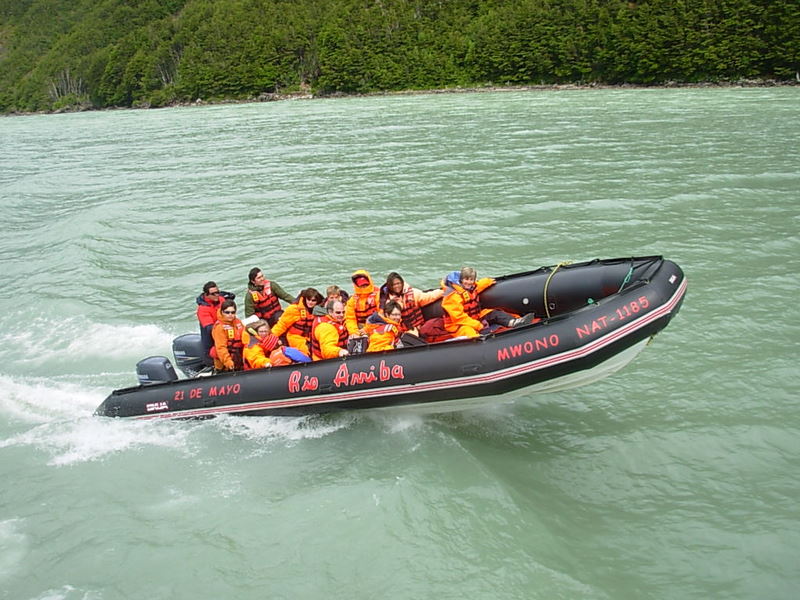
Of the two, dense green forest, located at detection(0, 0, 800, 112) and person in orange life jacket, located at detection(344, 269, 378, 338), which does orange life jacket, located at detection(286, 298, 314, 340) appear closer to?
person in orange life jacket, located at detection(344, 269, 378, 338)

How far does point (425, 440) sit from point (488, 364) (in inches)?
43.3

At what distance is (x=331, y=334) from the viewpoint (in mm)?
6875

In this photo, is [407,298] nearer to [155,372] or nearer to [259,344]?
[259,344]

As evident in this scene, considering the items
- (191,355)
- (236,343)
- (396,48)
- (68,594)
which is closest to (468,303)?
(236,343)

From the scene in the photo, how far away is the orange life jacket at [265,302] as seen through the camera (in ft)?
26.9

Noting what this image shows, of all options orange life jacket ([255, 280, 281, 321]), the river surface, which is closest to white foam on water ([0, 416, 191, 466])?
the river surface

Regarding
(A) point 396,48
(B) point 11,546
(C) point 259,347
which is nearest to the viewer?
(B) point 11,546

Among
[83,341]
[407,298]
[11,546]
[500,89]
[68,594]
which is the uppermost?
[500,89]

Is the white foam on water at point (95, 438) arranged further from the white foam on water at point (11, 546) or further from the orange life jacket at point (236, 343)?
the white foam on water at point (11, 546)

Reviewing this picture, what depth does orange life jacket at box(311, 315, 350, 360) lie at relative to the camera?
6.98 m

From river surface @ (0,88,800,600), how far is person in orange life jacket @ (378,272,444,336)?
3.26ft

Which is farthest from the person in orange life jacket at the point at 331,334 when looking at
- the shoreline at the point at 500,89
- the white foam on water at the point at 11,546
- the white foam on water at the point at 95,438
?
the shoreline at the point at 500,89

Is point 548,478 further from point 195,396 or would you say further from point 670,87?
point 670,87

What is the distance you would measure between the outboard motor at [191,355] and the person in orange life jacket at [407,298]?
7.29 ft
